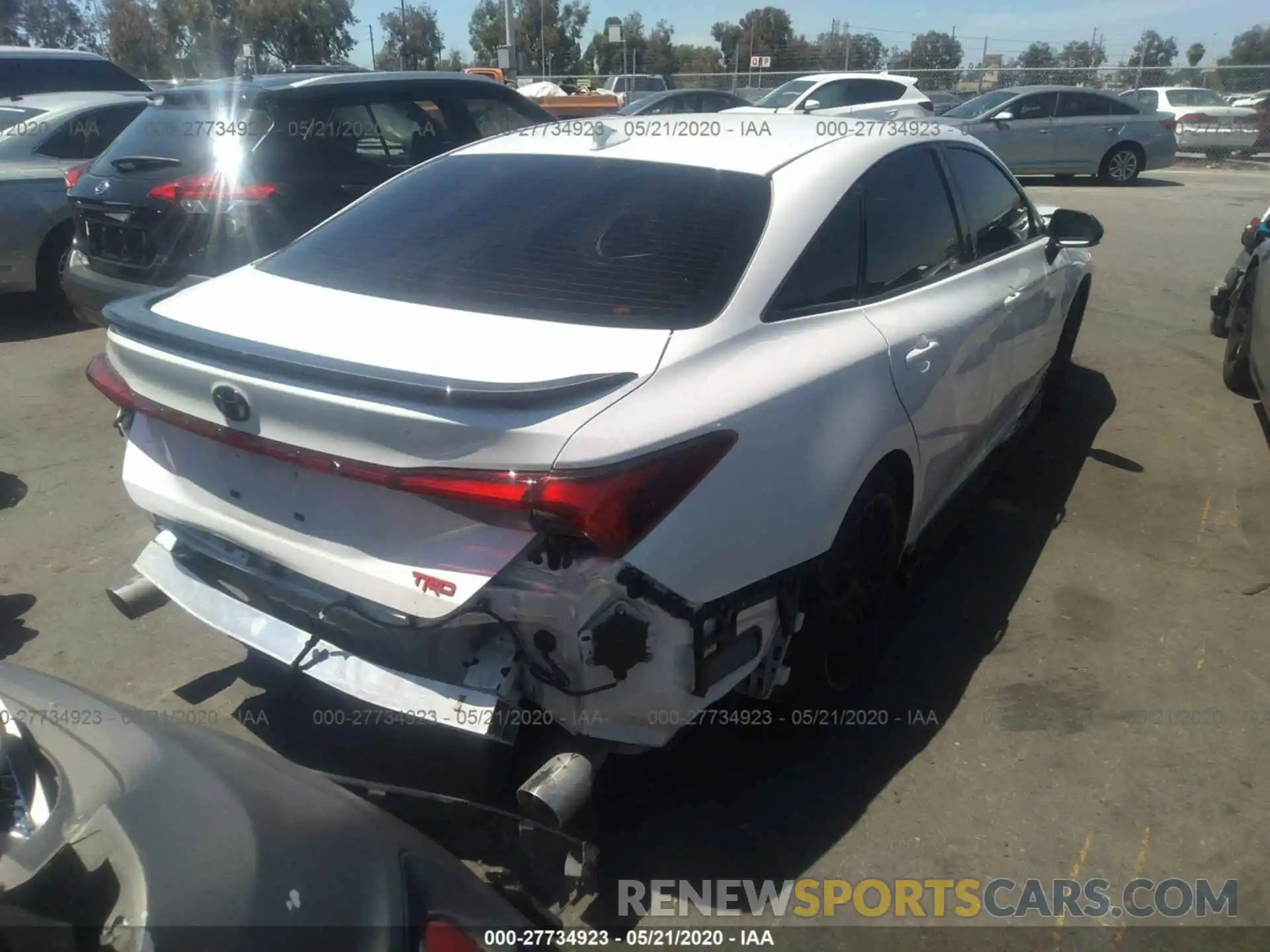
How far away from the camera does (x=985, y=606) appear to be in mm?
3828

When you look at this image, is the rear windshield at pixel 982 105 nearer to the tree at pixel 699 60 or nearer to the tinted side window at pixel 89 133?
the tinted side window at pixel 89 133

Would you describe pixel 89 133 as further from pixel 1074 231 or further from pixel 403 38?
pixel 403 38

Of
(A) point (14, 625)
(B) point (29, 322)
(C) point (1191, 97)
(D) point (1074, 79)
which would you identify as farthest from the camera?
(D) point (1074, 79)

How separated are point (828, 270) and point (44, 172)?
699cm

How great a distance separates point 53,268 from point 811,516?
7271mm

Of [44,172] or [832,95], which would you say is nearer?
[44,172]

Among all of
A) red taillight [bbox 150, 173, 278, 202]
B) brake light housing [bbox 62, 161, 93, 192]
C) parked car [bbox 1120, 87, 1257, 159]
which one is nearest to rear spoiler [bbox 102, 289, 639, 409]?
red taillight [bbox 150, 173, 278, 202]

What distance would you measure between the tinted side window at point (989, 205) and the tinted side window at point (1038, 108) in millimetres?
13824

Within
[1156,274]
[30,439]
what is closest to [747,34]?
[1156,274]

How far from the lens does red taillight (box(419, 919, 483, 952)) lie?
1527 millimetres

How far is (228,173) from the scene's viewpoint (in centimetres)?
575

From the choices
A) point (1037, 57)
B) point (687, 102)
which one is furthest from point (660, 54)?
point (687, 102)

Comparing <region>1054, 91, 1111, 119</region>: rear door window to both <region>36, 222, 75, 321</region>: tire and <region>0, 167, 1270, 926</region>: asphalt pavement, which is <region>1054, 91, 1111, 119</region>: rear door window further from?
<region>36, 222, 75, 321</region>: tire

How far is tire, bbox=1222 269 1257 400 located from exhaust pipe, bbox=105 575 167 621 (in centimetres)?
593
